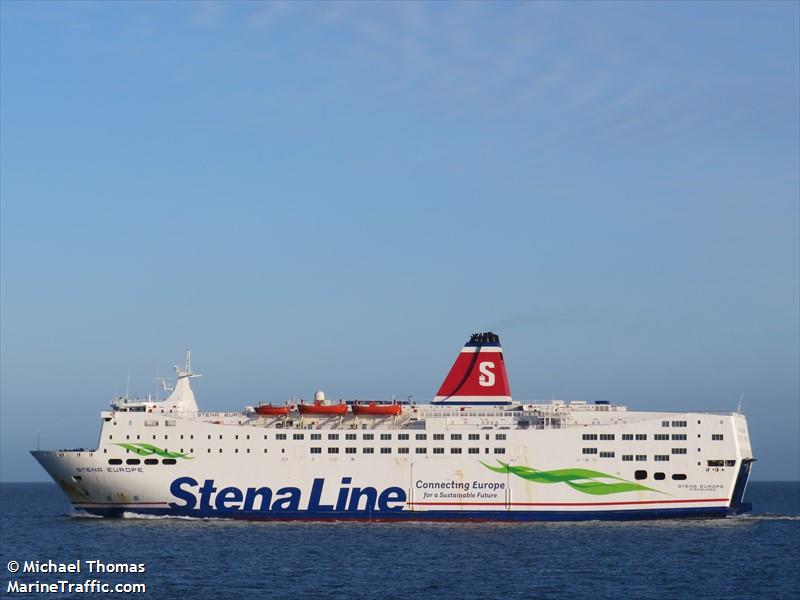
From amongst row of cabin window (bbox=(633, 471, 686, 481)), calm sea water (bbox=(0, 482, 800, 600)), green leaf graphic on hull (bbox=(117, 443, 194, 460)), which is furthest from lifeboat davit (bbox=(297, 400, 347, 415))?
row of cabin window (bbox=(633, 471, 686, 481))

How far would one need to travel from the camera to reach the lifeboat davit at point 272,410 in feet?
167

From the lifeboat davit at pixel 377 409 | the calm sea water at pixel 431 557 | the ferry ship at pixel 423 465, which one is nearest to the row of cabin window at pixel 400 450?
the ferry ship at pixel 423 465

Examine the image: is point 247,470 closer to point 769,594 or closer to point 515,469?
point 515,469

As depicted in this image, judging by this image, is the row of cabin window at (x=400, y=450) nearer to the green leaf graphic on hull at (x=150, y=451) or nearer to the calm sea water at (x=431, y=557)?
the calm sea water at (x=431, y=557)

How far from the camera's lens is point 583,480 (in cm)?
4856

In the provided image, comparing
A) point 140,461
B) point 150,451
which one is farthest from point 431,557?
point 140,461

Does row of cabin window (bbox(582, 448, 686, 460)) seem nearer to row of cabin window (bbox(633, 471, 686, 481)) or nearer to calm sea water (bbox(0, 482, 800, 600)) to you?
row of cabin window (bbox(633, 471, 686, 481))

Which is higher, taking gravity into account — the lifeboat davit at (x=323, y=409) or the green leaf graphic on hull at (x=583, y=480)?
the lifeboat davit at (x=323, y=409)

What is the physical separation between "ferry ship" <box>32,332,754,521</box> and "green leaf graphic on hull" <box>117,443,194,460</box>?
2.5 inches

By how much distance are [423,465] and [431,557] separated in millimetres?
10096

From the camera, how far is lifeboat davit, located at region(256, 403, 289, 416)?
51.0 metres

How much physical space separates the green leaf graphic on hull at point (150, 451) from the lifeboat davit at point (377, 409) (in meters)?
7.87

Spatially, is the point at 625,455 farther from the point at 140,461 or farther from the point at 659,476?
the point at 140,461

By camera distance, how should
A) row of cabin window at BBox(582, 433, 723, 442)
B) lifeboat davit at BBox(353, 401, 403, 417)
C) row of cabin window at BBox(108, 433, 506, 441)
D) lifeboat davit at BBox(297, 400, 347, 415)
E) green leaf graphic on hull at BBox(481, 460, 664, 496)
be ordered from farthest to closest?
1. lifeboat davit at BBox(297, 400, 347, 415)
2. lifeboat davit at BBox(353, 401, 403, 417)
3. row of cabin window at BBox(108, 433, 506, 441)
4. row of cabin window at BBox(582, 433, 723, 442)
5. green leaf graphic on hull at BBox(481, 460, 664, 496)
